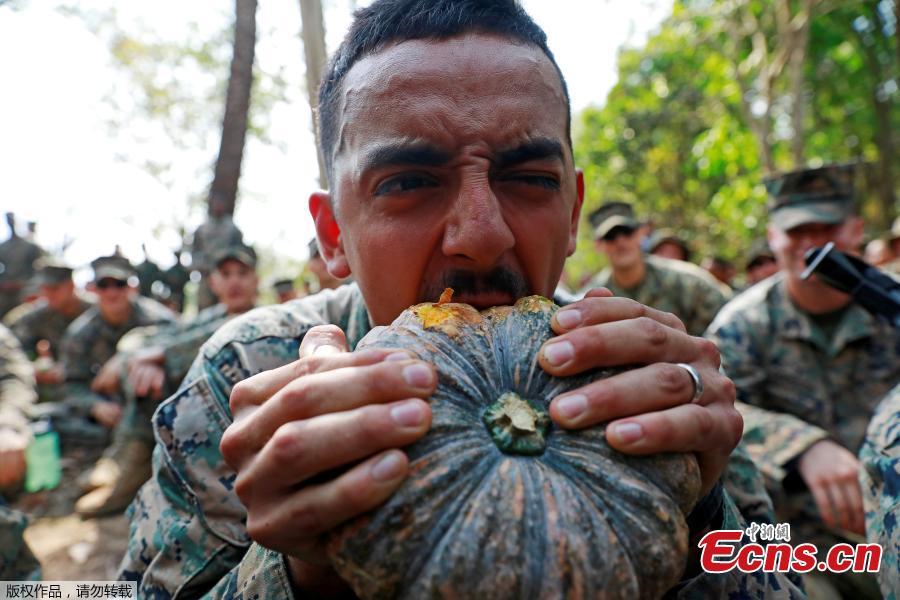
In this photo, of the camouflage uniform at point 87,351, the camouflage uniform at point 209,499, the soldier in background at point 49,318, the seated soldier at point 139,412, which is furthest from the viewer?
the soldier in background at point 49,318

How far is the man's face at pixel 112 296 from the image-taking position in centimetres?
782

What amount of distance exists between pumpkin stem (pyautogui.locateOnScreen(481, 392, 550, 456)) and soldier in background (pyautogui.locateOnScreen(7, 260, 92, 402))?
1003 centimetres

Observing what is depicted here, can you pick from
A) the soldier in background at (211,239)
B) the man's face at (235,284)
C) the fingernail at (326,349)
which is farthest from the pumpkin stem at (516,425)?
the soldier in background at (211,239)

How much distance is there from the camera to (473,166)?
1.46 meters

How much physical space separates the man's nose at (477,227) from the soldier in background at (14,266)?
15531 mm

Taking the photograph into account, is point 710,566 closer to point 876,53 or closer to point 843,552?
point 843,552

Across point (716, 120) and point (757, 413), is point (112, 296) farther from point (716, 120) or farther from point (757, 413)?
point (716, 120)

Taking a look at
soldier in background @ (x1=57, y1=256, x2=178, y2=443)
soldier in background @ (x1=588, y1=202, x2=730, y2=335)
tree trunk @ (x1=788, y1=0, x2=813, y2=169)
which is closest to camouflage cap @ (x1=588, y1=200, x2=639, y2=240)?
soldier in background @ (x1=588, y1=202, x2=730, y2=335)

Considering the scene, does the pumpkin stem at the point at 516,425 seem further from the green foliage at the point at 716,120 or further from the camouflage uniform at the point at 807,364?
the green foliage at the point at 716,120

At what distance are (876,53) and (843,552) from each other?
19.5 meters

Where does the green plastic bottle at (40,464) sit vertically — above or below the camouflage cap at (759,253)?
above

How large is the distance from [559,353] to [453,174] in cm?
62

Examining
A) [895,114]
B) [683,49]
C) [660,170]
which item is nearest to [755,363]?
[683,49]

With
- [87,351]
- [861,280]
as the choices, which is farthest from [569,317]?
[87,351]
